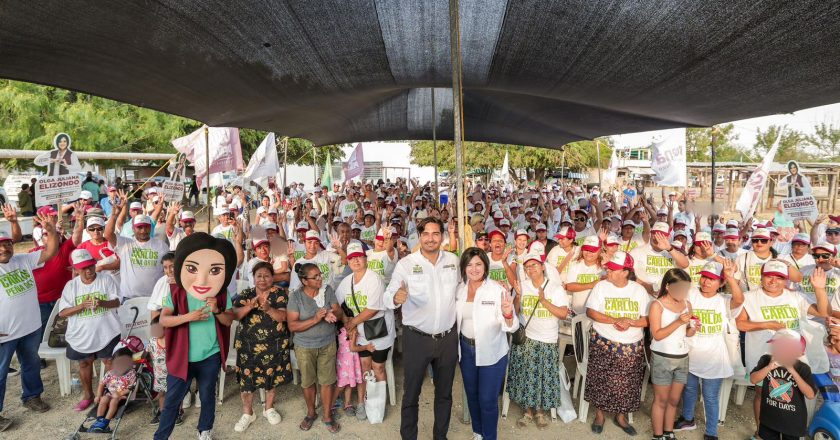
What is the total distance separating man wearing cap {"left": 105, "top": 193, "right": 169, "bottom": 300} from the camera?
15.6 ft

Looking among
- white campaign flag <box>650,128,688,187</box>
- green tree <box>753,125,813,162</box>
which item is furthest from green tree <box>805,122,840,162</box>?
white campaign flag <box>650,128,688,187</box>

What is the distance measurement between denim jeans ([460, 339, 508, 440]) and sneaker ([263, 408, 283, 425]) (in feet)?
6.12

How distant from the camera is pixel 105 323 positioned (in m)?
4.15

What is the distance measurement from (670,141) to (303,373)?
8.59 m

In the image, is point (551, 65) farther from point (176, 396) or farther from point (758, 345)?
point (176, 396)

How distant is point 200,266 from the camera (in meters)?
2.96

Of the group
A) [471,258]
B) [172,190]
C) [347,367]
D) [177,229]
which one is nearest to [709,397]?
[471,258]

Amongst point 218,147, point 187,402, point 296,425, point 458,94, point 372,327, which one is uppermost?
point 218,147

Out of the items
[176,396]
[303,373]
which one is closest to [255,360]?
[303,373]

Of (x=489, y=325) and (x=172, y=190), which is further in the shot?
(x=172, y=190)

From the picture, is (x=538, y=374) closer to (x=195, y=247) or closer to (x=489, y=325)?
(x=489, y=325)

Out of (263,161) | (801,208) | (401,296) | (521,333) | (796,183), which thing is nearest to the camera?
(401,296)

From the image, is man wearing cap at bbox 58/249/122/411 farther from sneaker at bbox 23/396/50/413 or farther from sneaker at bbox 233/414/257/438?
sneaker at bbox 233/414/257/438

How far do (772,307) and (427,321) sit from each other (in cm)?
293
